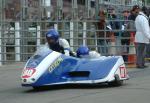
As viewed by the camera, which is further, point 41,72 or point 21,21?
point 21,21

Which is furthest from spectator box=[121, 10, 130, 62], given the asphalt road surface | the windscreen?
the windscreen

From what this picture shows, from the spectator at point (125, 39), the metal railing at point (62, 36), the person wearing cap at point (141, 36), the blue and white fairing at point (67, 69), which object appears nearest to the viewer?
the blue and white fairing at point (67, 69)

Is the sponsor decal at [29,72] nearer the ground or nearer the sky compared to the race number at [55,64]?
nearer the ground

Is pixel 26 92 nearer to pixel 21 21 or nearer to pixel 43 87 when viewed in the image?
pixel 43 87

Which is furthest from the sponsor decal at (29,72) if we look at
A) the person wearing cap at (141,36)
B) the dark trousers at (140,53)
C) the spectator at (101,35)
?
the spectator at (101,35)

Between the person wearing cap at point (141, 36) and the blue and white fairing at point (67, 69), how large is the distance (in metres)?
4.59

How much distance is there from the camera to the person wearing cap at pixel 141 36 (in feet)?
52.3

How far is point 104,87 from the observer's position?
37.8 ft

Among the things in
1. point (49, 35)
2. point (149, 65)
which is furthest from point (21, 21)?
point (49, 35)

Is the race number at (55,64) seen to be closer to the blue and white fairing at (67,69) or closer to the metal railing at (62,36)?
the blue and white fairing at (67,69)

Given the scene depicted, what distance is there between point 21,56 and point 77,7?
3018 mm

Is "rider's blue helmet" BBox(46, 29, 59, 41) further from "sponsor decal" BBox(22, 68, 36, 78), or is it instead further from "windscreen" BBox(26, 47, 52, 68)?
"sponsor decal" BBox(22, 68, 36, 78)

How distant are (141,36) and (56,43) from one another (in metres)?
5.01

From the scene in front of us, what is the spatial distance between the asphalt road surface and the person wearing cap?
2826 mm
